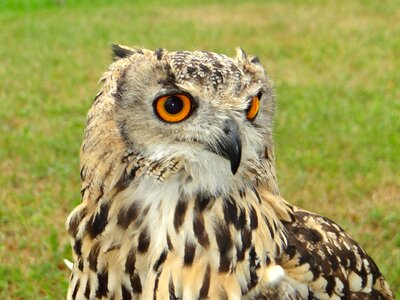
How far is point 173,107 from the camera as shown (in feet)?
7.42

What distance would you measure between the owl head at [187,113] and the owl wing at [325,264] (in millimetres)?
413

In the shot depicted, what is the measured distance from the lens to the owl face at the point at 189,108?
227cm

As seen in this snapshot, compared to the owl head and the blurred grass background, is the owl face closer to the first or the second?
the owl head

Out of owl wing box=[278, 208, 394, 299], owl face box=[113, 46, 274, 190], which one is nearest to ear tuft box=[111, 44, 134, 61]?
owl face box=[113, 46, 274, 190]

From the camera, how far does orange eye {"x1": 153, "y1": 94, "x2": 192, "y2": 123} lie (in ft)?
7.39

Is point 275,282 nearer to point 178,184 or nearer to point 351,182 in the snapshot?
point 178,184

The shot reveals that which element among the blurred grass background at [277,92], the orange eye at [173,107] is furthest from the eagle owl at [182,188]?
the blurred grass background at [277,92]

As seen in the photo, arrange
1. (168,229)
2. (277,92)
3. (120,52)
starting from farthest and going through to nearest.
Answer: (277,92) → (120,52) → (168,229)

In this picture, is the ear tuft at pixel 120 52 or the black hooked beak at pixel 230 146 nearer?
the black hooked beak at pixel 230 146

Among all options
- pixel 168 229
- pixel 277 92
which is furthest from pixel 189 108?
pixel 277 92

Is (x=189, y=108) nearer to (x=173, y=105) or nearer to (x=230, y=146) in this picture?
(x=173, y=105)

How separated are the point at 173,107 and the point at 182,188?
1.07 feet

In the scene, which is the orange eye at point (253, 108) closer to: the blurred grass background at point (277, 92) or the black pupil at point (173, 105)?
the black pupil at point (173, 105)

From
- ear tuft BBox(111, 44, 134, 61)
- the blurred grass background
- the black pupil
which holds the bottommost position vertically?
the blurred grass background
